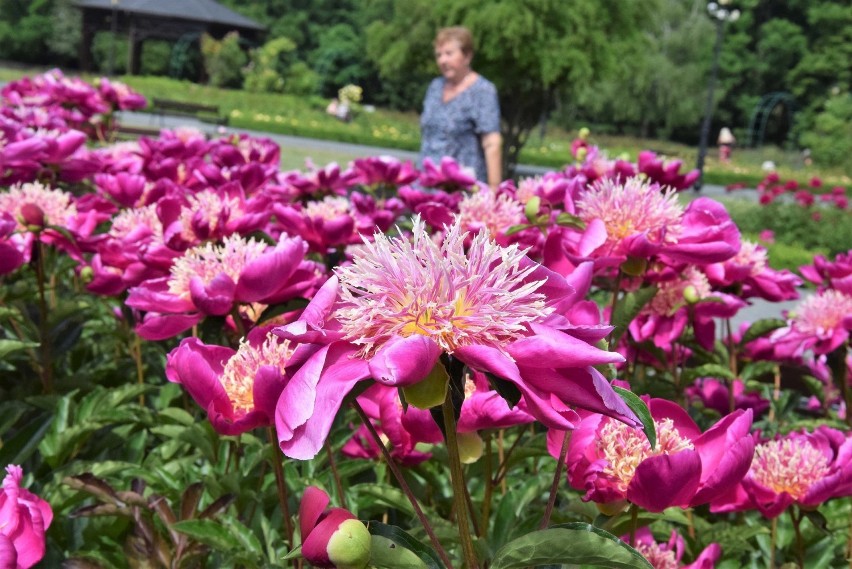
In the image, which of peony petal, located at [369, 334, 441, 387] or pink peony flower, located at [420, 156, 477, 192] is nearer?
peony petal, located at [369, 334, 441, 387]

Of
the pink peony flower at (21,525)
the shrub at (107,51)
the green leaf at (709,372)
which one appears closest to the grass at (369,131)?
the shrub at (107,51)

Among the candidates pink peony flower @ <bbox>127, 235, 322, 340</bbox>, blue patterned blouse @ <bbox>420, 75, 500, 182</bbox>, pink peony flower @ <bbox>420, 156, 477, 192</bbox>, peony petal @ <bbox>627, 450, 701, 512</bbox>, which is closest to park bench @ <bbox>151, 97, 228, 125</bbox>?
blue patterned blouse @ <bbox>420, 75, 500, 182</bbox>

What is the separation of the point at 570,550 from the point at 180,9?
40.3 m

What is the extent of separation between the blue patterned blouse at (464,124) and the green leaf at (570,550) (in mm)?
3818

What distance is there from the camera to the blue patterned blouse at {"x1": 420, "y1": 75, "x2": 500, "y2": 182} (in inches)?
174

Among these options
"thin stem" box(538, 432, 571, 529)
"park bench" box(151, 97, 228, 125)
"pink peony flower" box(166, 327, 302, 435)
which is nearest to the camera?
"thin stem" box(538, 432, 571, 529)

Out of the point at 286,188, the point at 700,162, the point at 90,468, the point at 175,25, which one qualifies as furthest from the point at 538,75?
the point at 175,25

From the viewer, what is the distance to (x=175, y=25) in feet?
121

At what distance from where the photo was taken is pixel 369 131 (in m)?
27.0

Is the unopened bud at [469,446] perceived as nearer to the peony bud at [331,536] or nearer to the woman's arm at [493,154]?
the peony bud at [331,536]

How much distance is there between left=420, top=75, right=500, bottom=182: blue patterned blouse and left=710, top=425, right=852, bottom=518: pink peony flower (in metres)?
3.33

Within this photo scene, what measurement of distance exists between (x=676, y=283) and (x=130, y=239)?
3.21 ft

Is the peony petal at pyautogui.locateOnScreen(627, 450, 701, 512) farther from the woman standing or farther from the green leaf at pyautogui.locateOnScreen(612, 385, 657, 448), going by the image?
the woman standing

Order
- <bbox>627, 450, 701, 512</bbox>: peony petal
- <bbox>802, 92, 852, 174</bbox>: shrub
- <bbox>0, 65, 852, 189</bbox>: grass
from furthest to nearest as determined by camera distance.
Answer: <bbox>802, 92, 852, 174</bbox>: shrub < <bbox>0, 65, 852, 189</bbox>: grass < <bbox>627, 450, 701, 512</bbox>: peony petal
